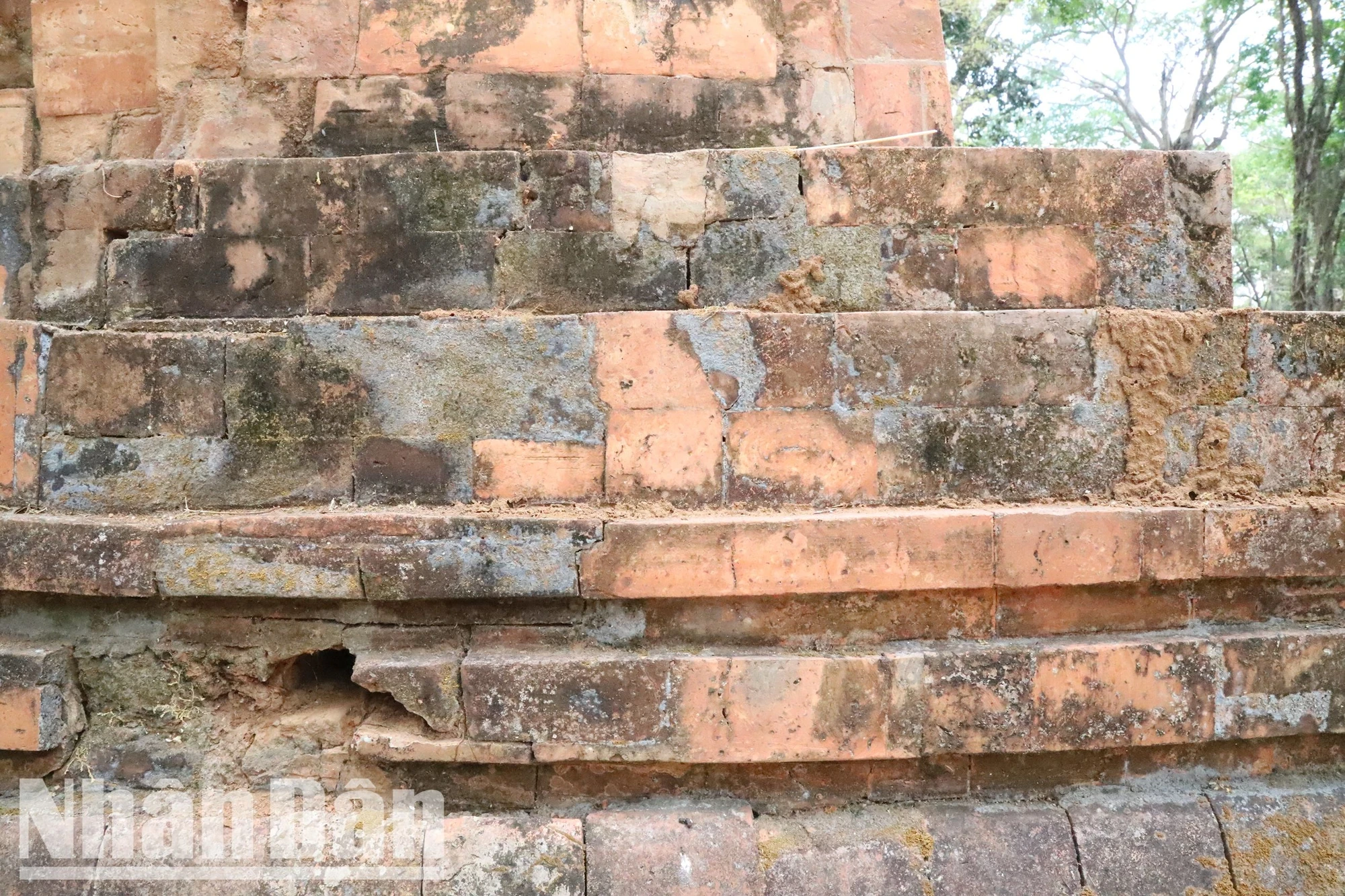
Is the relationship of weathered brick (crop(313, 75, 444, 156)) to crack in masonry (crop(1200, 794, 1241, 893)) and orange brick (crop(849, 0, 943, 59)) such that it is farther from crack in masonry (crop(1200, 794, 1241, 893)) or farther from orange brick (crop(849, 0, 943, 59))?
crack in masonry (crop(1200, 794, 1241, 893))

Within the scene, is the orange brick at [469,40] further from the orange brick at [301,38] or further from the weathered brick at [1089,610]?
the weathered brick at [1089,610]

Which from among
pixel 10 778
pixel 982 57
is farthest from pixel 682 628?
pixel 982 57

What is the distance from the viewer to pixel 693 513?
3047 mm

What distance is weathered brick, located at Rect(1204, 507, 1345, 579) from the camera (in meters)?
3.09

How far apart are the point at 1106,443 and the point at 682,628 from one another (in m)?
1.74

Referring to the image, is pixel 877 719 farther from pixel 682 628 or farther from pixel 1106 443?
pixel 1106 443

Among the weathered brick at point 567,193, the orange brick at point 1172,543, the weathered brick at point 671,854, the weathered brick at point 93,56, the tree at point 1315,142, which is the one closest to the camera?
the weathered brick at point 671,854

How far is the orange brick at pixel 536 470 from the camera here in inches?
120

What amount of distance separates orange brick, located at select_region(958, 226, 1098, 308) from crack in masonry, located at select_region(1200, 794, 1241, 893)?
1914 millimetres

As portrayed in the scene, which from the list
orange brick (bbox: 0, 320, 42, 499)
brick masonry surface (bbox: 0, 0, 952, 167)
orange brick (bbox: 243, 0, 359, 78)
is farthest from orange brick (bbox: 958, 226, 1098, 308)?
orange brick (bbox: 0, 320, 42, 499)

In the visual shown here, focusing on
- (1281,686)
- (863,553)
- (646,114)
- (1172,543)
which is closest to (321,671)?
(863,553)

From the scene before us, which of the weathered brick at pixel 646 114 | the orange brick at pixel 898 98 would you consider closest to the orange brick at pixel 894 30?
the orange brick at pixel 898 98

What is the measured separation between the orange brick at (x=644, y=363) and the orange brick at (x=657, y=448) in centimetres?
5

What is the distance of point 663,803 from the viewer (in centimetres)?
303
